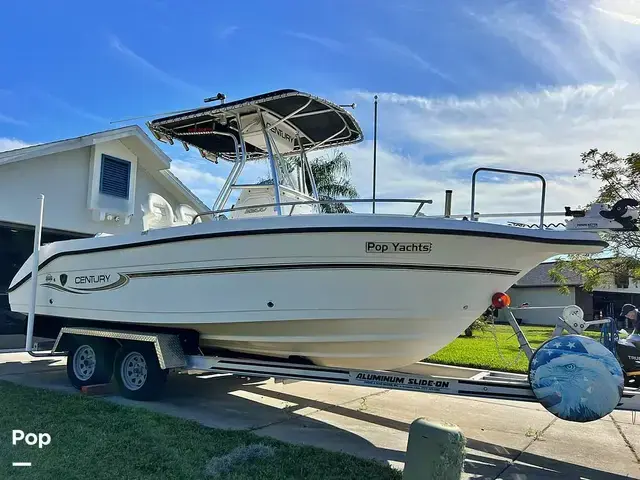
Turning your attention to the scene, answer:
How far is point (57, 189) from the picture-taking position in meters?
10.8

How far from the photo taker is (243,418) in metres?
5.64

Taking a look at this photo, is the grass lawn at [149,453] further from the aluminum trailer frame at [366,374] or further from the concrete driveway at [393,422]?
the aluminum trailer frame at [366,374]

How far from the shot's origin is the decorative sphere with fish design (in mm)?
3928

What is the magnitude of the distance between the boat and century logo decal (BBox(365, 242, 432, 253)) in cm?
1

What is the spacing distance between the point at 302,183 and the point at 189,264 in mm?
2346

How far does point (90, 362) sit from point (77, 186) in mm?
5615

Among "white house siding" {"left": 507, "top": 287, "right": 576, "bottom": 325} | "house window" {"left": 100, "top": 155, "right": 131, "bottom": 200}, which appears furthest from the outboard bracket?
"white house siding" {"left": 507, "top": 287, "right": 576, "bottom": 325}

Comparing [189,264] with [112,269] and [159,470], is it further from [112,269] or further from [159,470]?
[159,470]

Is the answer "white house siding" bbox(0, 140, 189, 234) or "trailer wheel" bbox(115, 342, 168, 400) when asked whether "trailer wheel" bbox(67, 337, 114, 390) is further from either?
"white house siding" bbox(0, 140, 189, 234)

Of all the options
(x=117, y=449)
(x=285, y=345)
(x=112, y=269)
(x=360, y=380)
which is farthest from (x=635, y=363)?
(x=112, y=269)

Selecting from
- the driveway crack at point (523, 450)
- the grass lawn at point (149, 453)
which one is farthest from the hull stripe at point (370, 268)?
the driveway crack at point (523, 450)

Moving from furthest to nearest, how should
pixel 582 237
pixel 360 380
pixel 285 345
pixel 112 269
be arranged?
pixel 112 269 → pixel 285 345 → pixel 360 380 → pixel 582 237

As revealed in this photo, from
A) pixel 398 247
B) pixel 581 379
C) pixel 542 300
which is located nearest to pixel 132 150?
pixel 398 247

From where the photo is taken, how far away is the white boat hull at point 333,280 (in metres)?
4.64
